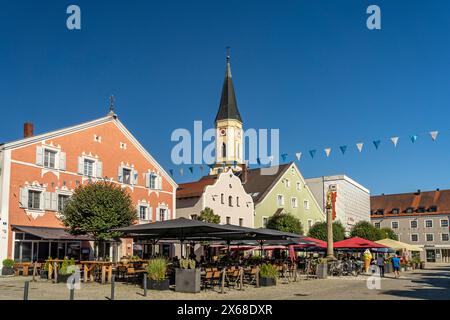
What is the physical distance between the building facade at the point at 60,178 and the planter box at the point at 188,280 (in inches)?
496

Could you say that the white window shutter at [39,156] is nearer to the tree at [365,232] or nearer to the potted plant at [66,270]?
the potted plant at [66,270]

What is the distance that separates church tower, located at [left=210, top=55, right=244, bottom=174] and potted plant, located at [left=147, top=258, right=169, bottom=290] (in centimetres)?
5701

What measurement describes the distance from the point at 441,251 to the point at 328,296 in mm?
72547

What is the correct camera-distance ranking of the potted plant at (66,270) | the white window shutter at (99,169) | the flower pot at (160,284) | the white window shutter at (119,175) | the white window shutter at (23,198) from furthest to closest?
the white window shutter at (119,175)
the white window shutter at (99,169)
the white window shutter at (23,198)
the potted plant at (66,270)
the flower pot at (160,284)

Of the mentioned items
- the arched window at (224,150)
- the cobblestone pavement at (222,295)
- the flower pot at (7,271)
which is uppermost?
the arched window at (224,150)

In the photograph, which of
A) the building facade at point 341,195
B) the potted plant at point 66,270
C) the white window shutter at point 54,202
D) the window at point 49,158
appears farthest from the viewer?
the building facade at point 341,195

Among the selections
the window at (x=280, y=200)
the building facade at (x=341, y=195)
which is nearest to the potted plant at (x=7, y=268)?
the window at (x=280, y=200)

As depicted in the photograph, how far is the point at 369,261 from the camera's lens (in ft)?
111

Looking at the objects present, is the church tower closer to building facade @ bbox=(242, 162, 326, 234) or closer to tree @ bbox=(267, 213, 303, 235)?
building facade @ bbox=(242, 162, 326, 234)

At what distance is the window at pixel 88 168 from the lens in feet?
115

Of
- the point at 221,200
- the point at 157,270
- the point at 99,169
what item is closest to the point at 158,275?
the point at 157,270
